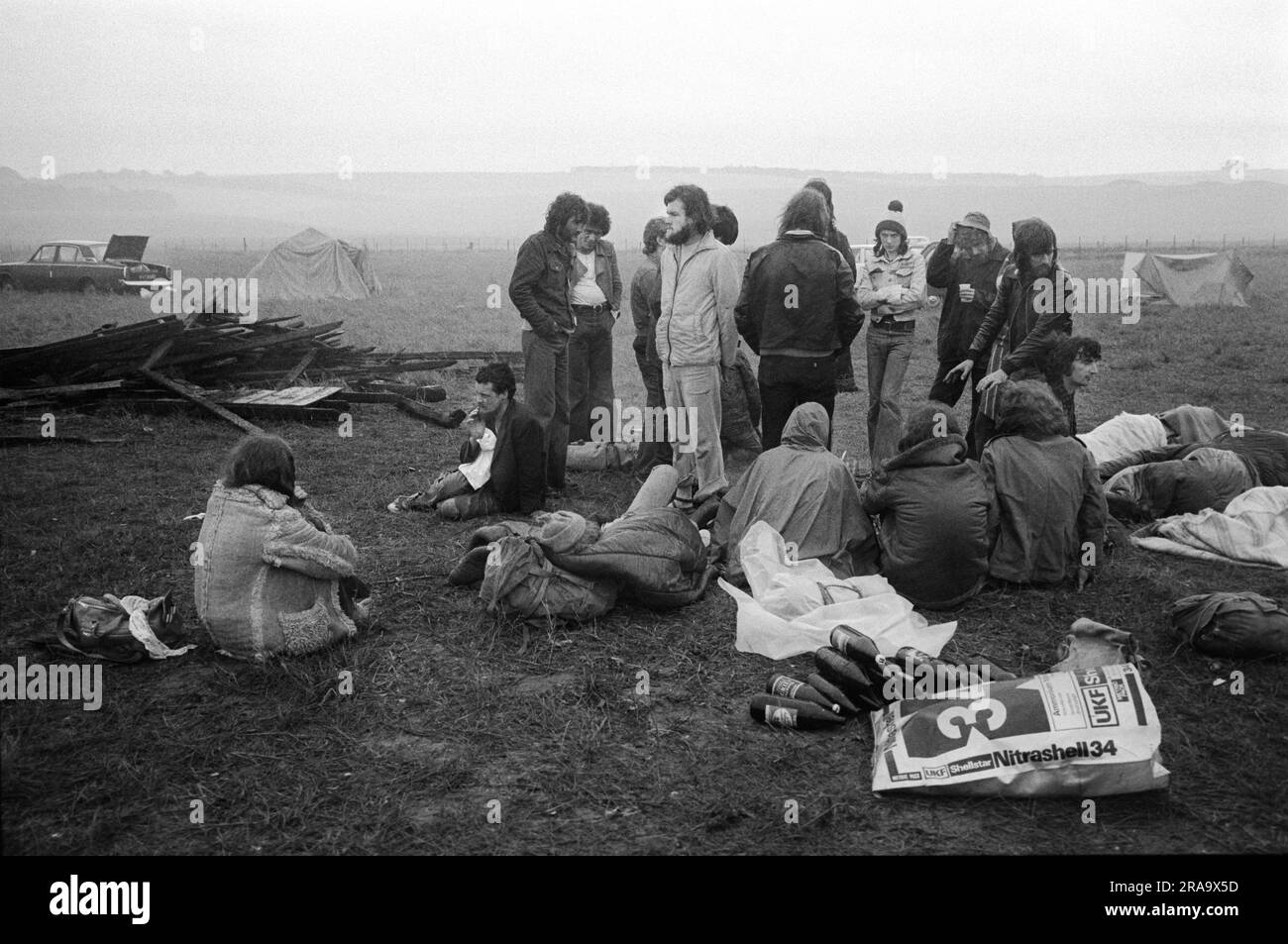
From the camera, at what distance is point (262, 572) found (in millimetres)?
4188

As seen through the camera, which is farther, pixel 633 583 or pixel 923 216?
pixel 923 216

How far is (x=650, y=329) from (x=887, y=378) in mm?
1986

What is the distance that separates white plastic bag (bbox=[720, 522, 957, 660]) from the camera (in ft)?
14.8

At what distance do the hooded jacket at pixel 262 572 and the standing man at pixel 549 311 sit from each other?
2.74 meters

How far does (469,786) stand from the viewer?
3.47m

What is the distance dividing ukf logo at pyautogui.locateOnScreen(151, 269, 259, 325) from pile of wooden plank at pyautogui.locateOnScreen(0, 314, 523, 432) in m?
0.55

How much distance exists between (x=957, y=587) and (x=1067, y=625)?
54 centimetres

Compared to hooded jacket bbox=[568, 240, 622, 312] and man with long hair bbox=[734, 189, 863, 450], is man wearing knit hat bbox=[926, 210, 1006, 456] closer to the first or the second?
man with long hair bbox=[734, 189, 863, 450]

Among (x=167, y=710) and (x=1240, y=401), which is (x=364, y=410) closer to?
(x=167, y=710)

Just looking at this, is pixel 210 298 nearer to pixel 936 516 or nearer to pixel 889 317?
pixel 889 317

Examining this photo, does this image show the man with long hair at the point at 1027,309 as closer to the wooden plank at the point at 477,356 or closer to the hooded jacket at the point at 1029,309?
the hooded jacket at the point at 1029,309

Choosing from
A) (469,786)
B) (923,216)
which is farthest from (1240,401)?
(923,216)

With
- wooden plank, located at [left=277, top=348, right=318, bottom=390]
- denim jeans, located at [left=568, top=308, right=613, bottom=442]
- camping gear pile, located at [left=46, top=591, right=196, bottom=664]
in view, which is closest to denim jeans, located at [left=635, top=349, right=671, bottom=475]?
denim jeans, located at [left=568, top=308, right=613, bottom=442]

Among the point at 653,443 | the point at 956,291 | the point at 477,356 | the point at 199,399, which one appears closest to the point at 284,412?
the point at 199,399
